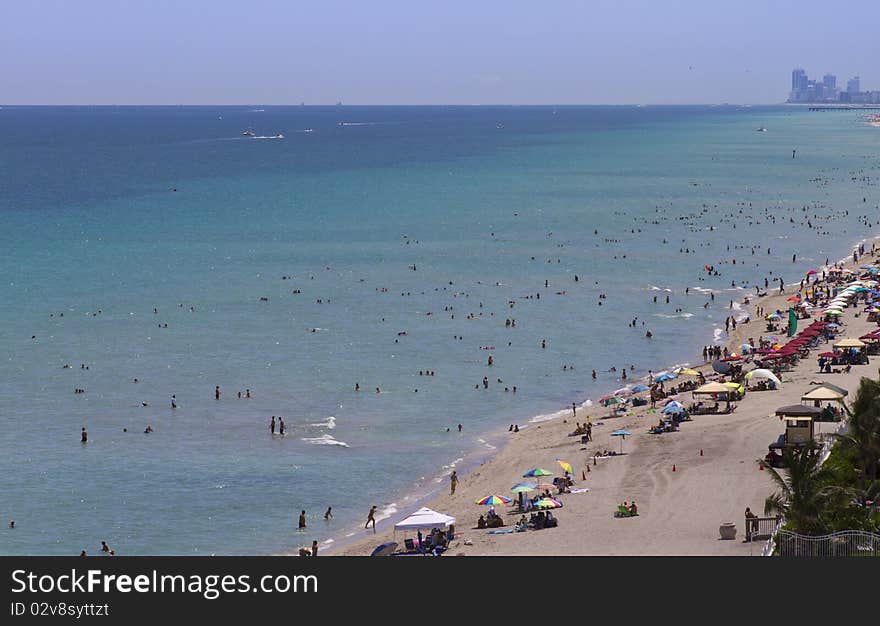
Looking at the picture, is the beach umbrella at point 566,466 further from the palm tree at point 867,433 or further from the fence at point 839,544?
the fence at point 839,544

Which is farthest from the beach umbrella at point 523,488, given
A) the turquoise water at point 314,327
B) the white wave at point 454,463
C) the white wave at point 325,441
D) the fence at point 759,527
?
the white wave at point 325,441

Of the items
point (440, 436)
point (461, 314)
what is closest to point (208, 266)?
point (461, 314)

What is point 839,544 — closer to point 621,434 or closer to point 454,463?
point 621,434

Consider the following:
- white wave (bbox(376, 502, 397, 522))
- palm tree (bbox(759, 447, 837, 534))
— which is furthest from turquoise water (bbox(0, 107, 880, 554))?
palm tree (bbox(759, 447, 837, 534))

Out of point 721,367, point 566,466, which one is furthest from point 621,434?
point 721,367

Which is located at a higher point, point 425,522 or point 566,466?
point 566,466

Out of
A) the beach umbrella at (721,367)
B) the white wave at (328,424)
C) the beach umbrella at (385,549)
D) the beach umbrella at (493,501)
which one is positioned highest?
the beach umbrella at (721,367)
